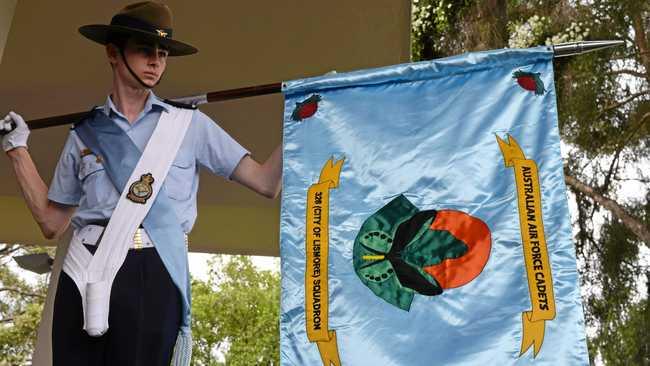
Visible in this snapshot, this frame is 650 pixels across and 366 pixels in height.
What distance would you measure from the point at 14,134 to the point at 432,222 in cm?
90

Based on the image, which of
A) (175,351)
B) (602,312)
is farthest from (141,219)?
(602,312)

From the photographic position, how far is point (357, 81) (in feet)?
7.16

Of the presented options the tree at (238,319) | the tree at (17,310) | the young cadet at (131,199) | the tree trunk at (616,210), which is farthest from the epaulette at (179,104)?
the tree at (238,319)

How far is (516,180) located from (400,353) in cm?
40

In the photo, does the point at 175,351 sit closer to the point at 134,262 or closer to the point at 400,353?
the point at 134,262

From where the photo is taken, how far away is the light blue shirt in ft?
6.69

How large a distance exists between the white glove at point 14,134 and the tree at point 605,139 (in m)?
6.92

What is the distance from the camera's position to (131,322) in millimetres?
1898

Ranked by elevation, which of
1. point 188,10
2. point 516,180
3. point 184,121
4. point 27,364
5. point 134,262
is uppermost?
point 188,10

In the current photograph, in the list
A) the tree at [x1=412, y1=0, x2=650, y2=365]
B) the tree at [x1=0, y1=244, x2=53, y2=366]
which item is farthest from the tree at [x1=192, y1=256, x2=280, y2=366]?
the tree at [x1=412, y1=0, x2=650, y2=365]

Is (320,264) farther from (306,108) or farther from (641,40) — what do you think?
(641,40)

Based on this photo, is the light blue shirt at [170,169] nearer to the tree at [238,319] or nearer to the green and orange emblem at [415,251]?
the green and orange emblem at [415,251]

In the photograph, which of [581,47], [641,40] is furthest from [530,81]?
[641,40]

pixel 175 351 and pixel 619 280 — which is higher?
pixel 175 351
